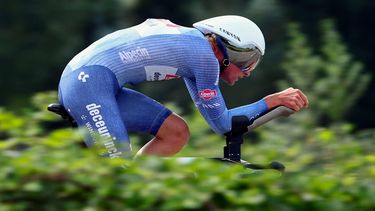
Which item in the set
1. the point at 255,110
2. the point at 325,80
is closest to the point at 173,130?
the point at 255,110

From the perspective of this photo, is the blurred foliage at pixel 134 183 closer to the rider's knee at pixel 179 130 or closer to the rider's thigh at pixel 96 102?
the rider's thigh at pixel 96 102

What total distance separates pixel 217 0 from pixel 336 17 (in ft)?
14.1

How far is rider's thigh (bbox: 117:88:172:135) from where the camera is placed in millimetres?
7168

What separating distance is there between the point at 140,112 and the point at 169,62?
1.29ft

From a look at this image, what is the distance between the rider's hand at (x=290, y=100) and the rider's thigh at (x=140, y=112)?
656 mm

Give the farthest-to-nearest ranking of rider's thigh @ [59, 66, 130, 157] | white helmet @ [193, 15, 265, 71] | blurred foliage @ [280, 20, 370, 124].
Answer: blurred foliage @ [280, 20, 370, 124]
white helmet @ [193, 15, 265, 71]
rider's thigh @ [59, 66, 130, 157]

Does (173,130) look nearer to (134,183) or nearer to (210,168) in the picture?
(210,168)

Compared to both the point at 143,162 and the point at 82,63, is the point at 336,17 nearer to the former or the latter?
the point at 82,63

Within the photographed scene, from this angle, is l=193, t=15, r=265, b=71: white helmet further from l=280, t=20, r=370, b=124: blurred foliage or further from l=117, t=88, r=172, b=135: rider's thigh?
l=280, t=20, r=370, b=124: blurred foliage

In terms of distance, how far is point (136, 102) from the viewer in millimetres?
7191

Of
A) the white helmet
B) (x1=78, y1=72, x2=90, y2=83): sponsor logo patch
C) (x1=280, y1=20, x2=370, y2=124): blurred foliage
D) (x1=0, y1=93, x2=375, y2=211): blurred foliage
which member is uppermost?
(x1=280, y1=20, x2=370, y2=124): blurred foliage

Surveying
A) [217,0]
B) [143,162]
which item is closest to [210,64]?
[143,162]

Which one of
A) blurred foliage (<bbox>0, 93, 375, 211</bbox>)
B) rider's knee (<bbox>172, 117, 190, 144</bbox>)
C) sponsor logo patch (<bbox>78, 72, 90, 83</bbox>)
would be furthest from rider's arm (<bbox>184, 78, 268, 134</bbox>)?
blurred foliage (<bbox>0, 93, 375, 211</bbox>)

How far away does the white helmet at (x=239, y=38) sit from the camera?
694 centimetres
